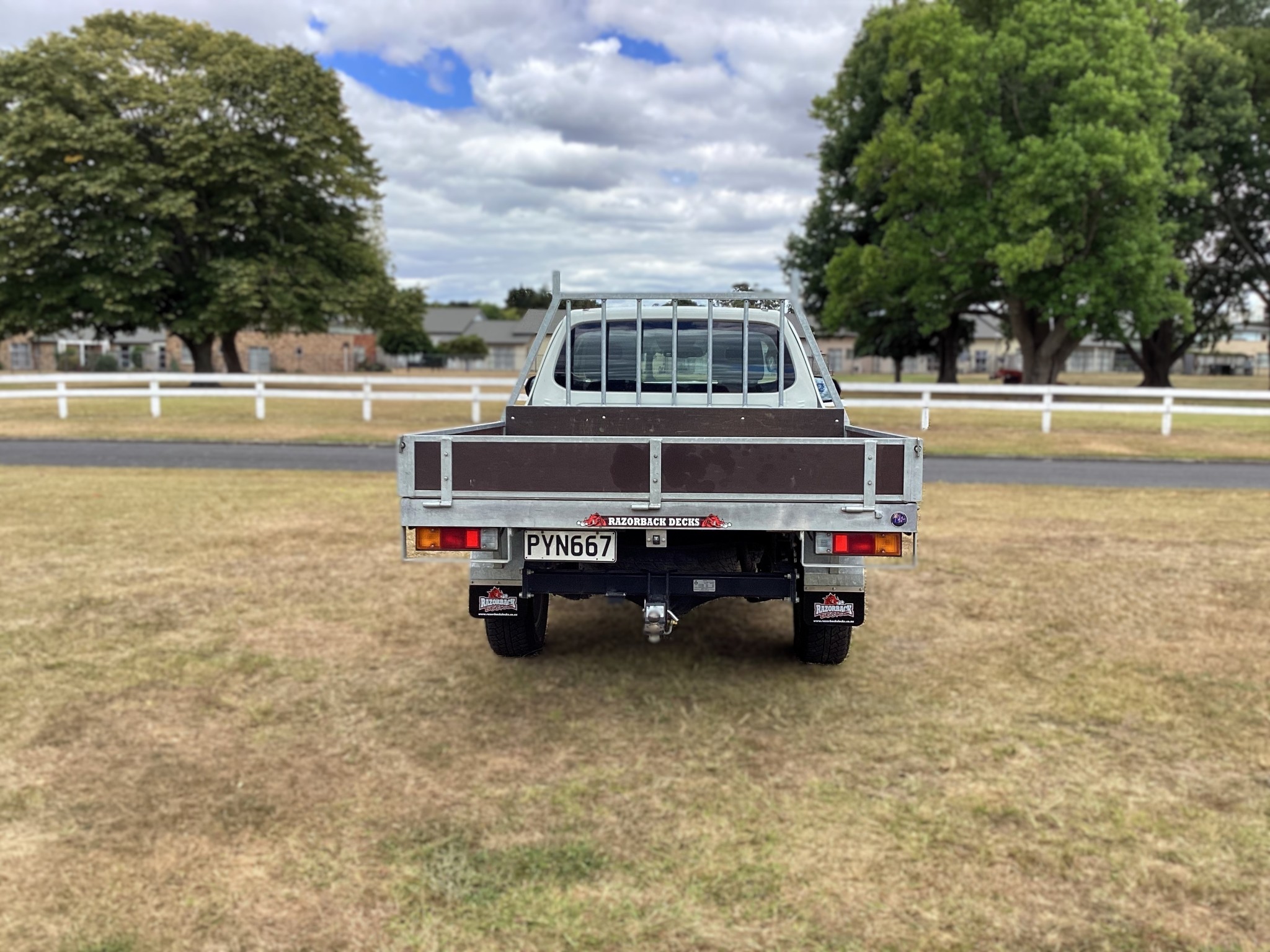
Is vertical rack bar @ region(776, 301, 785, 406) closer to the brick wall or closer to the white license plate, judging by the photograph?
the white license plate

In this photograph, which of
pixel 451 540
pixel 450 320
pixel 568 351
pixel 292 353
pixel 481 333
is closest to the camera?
pixel 451 540

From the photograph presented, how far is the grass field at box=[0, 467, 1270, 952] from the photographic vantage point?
2963 millimetres

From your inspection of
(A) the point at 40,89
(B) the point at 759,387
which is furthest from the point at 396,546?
(A) the point at 40,89

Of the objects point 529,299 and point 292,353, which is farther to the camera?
point 292,353

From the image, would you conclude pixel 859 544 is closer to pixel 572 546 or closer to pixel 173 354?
pixel 572 546

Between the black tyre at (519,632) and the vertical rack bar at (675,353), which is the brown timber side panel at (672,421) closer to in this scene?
the vertical rack bar at (675,353)

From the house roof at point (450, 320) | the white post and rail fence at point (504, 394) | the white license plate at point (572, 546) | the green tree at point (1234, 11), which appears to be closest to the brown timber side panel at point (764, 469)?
the white license plate at point (572, 546)

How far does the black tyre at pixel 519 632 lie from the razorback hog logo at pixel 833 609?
1.52 metres

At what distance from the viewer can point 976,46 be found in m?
28.6

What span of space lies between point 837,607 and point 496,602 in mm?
1676

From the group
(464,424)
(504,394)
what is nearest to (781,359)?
(464,424)

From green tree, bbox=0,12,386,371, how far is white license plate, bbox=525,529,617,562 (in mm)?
32470

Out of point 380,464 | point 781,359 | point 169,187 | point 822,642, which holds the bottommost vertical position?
point 822,642

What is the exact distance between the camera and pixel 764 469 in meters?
4.13
